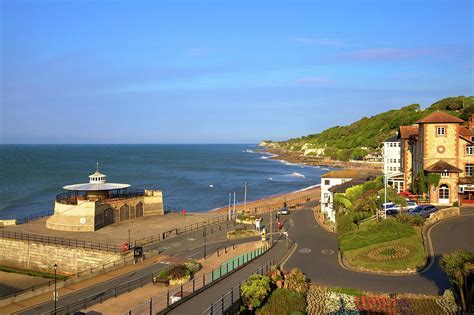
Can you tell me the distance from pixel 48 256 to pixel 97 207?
7959 mm

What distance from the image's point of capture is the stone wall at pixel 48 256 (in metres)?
38.9

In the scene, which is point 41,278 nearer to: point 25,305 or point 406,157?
point 25,305

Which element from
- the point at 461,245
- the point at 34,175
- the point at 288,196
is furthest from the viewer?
the point at 34,175

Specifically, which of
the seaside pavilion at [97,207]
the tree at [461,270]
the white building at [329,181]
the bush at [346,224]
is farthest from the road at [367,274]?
the seaside pavilion at [97,207]

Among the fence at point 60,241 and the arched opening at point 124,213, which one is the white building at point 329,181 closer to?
the arched opening at point 124,213

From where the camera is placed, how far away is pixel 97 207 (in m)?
47.5

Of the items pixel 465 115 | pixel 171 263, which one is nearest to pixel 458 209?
pixel 171 263

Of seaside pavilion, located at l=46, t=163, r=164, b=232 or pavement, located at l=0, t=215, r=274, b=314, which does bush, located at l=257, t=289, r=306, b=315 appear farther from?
seaside pavilion, located at l=46, t=163, r=164, b=232

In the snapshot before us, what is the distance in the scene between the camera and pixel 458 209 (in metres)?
40.6

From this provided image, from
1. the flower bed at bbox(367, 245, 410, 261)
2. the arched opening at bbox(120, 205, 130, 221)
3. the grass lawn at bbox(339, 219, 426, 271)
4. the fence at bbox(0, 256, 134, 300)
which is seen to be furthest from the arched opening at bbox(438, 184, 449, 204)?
the arched opening at bbox(120, 205, 130, 221)

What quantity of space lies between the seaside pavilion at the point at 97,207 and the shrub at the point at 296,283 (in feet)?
93.2

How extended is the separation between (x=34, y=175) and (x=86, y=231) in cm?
10819

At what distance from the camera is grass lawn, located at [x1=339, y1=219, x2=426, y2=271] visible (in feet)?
95.9

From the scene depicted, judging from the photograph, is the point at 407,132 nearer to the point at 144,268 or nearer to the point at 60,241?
the point at 144,268
